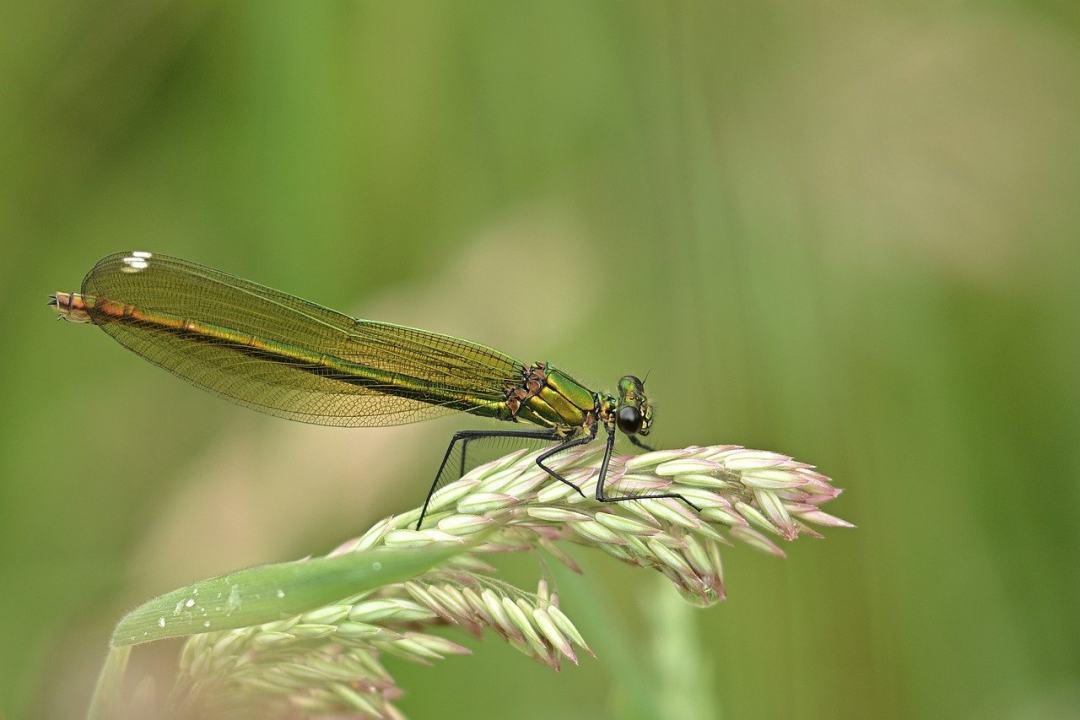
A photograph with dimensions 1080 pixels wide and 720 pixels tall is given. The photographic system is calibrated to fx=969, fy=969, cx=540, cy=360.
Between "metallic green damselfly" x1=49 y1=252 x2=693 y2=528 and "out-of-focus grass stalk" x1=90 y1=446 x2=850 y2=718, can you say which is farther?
"metallic green damselfly" x1=49 y1=252 x2=693 y2=528

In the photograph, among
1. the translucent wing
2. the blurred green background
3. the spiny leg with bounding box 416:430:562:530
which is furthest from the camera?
the blurred green background

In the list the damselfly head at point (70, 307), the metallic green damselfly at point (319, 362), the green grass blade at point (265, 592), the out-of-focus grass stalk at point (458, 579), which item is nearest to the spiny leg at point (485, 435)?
the metallic green damselfly at point (319, 362)

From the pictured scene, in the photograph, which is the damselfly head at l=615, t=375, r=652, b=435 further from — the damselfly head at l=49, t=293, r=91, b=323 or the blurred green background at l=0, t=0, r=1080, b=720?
the damselfly head at l=49, t=293, r=91, b=323

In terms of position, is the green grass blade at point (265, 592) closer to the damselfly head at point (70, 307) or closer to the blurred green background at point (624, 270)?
the damselfly head at point (70, 307)

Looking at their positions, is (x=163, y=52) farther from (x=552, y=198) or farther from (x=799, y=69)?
(x=799, y=69)

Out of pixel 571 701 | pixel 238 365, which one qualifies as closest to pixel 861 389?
pixel 571 701

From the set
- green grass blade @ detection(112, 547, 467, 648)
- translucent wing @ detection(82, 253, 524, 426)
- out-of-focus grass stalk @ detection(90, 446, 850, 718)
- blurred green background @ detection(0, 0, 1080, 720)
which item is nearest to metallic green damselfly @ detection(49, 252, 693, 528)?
translucent wing @ detection(82, 253, 524, 426)
